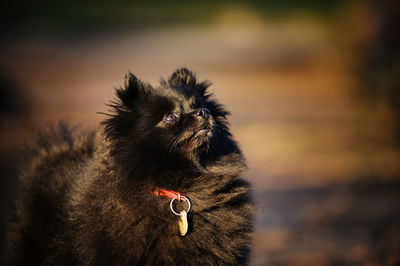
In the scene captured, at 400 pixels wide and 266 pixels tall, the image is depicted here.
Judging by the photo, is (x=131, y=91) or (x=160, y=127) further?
(x=131, y=91)

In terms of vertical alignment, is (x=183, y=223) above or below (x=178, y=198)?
below

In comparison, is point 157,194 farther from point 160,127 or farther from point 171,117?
point 171,117

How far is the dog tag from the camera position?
4.10 metres

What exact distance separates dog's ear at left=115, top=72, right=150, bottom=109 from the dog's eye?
375 mm

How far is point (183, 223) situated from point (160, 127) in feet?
3.07

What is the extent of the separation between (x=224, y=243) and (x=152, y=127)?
1.31 m

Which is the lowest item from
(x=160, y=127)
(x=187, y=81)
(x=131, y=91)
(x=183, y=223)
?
(x=183, y=223)

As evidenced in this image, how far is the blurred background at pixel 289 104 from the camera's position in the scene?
24.6 ft

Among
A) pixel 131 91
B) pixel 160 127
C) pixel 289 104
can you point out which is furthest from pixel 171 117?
pixel 289 104

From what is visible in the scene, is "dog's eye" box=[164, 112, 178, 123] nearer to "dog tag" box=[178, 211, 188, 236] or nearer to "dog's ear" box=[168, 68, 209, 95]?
"dog's ear" box=[168, 68, 209, 95]

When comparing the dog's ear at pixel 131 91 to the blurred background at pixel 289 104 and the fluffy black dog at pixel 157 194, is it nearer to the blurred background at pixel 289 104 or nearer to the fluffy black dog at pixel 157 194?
the fluffy black dog at pixel 157 194

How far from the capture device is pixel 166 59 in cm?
2794

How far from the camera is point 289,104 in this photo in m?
17.9

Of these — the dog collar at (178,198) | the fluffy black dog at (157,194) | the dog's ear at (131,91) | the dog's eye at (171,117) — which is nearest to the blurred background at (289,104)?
the fluffy black dog at (157,194)
